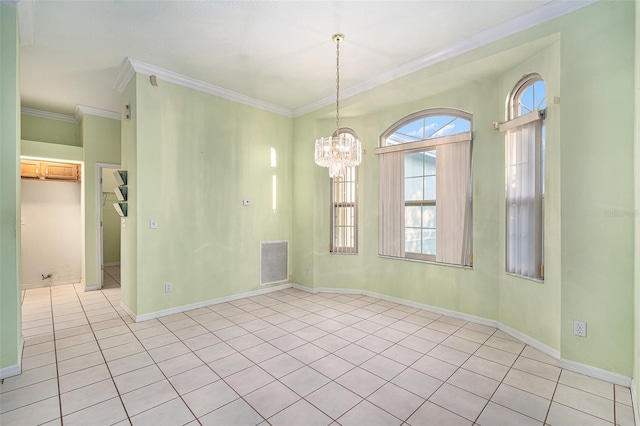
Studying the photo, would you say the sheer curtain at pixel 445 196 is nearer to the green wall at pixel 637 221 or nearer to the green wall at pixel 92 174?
the green wall at pixel 637 221

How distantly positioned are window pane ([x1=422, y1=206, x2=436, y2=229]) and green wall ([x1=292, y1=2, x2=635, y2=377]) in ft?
1.80

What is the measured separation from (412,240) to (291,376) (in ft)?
8.34

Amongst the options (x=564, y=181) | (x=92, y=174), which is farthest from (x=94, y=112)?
(x=564, y=181)

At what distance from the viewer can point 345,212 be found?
486 cm

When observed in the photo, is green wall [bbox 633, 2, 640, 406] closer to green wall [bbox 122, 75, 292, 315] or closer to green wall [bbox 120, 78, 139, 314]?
green wall [bbox 122, 75, 292, 315]

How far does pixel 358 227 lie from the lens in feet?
15.6

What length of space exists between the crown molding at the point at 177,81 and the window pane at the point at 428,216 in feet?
9.59

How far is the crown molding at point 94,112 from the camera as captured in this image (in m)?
4.94

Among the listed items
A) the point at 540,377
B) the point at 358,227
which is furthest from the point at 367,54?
the point at 540,377

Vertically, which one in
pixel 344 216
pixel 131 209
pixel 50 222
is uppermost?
pixel 131 209

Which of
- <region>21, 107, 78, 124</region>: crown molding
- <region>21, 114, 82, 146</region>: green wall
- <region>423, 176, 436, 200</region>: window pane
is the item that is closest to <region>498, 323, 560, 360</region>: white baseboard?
<region>423, 176, 436, 200</region>: window pane

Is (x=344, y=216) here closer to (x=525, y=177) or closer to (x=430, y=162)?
(x=430, y=162)

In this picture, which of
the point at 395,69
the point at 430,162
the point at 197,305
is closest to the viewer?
the point at 395,69

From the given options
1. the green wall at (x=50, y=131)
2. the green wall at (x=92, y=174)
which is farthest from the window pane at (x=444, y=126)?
the green wall at (x=50, y=131)
